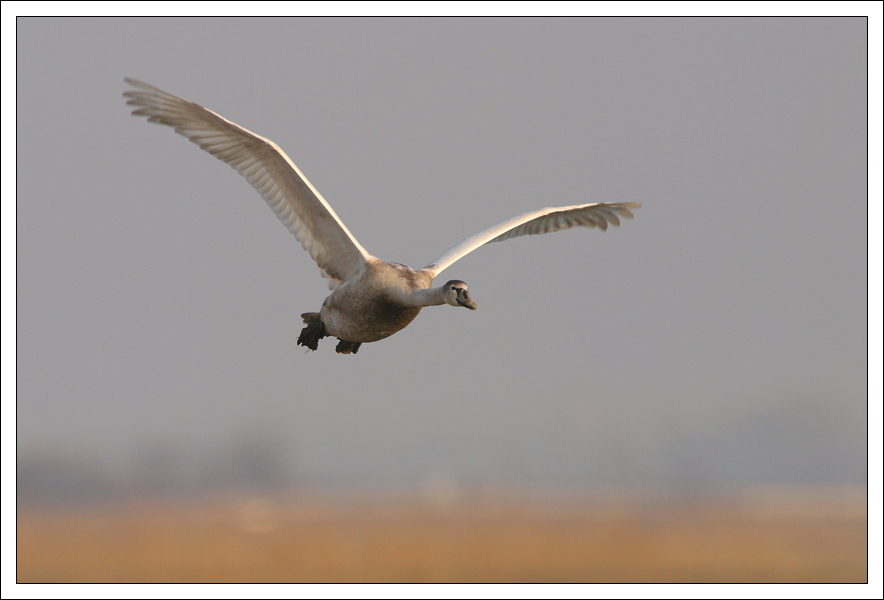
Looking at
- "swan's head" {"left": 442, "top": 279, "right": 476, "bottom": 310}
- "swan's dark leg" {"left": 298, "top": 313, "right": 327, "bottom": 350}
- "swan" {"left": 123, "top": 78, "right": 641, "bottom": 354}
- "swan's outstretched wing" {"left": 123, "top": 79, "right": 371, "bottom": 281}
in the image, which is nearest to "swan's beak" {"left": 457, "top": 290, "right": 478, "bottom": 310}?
"swan's head" {"left": 442, "top": 279, "right": 476, "bottom": 310}

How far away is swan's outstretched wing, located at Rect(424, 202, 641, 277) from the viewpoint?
11.6 meters

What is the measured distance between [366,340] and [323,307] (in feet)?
2.24

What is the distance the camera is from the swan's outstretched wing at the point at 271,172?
9.80 metres

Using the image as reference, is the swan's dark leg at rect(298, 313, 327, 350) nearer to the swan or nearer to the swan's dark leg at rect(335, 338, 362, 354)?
the swan

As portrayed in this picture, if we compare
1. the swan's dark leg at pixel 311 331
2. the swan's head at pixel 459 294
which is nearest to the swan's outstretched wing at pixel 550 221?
the swan's dark leg at pixel 311 331

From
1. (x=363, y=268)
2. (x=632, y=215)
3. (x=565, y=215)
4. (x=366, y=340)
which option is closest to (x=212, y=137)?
(x=363, y=268)

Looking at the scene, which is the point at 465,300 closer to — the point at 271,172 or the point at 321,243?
the point at 321,243

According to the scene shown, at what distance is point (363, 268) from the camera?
1023cm

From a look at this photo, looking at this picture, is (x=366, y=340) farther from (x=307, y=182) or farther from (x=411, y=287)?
(x=307, y=182)

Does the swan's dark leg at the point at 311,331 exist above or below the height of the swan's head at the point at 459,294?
below

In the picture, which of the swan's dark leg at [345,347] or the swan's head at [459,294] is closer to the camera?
the swan's head at [459,294]

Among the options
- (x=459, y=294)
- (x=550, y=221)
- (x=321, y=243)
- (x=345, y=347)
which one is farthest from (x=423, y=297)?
(x=550, y=221)

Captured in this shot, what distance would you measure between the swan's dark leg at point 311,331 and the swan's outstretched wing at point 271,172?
65 cm

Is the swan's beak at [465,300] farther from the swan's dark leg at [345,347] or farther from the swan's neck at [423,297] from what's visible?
the swan's dark leg at [345,347]
